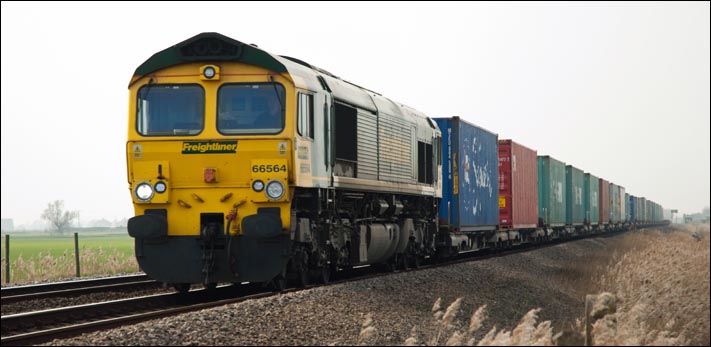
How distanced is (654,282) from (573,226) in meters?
27.4

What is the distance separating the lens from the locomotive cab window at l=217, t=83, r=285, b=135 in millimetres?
12383

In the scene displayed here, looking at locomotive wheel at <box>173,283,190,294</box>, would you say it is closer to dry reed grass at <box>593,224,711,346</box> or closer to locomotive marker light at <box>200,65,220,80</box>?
locomotive marker light at <box>200,65,220,80</box>

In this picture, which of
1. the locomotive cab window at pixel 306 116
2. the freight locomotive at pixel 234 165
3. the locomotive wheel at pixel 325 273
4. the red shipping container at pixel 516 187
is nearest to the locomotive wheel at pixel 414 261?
the freight locomotive at pixel 234 165

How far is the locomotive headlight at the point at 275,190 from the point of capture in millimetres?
11992

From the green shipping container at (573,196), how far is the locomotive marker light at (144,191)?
33.1 metres

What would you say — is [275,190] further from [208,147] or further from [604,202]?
[604,202]

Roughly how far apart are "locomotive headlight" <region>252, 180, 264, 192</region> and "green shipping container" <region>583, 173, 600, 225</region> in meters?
39.3

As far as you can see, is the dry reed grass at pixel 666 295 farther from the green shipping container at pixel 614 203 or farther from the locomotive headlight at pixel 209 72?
the green shipping container at pixel 614 203

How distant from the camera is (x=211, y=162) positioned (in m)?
12.3

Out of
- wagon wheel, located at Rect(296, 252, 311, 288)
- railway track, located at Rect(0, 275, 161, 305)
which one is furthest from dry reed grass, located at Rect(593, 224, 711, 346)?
railway track, located at Rect(0, 275, 161, 305)

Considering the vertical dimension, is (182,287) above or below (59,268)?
above

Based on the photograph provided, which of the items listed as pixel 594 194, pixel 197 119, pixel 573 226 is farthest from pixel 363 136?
pixel 594 194

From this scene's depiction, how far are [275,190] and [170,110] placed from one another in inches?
76.7

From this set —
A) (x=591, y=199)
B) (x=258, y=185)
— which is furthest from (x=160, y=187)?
(x=591, y=199)
